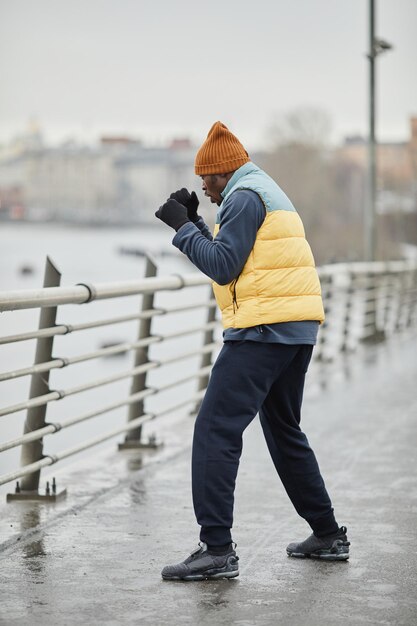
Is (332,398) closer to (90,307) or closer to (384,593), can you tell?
(384,593)

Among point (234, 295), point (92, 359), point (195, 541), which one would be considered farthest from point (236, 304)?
point (92, 359)

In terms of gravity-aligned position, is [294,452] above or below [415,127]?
below

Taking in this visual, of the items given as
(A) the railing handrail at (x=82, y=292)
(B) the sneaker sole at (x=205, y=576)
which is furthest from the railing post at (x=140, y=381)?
(B) the sneaker sole at (x=205, y=576)

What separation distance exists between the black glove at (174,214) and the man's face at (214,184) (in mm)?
118

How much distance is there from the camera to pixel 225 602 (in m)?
4.60

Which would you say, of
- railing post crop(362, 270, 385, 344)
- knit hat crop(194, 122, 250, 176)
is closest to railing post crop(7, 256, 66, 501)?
knit hat crop(194, 122, 250, 176)

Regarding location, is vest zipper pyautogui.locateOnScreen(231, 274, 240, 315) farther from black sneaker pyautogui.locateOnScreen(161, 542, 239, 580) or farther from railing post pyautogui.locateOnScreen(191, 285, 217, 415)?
railing post pyautogui.locateOnScreen(191, 285, 217, 415)

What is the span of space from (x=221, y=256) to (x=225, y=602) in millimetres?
1237

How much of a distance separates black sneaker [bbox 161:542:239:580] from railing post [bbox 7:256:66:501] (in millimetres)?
1756

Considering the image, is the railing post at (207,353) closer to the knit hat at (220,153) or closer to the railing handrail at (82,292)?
the railing handrail at (82,292)

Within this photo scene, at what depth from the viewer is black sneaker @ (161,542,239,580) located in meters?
4.88

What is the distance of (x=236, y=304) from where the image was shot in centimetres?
489

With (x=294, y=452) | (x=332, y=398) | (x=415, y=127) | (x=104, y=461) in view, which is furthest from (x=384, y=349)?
(x=415, y=127)

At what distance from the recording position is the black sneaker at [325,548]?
5.23m
